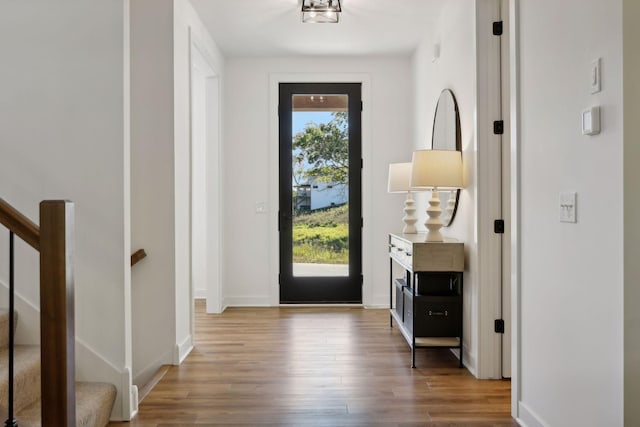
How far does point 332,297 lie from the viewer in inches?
223

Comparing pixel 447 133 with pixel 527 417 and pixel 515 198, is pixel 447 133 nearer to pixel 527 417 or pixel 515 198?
pixel 515 198

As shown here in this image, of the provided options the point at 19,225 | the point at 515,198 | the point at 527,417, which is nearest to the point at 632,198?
the point at 515,198

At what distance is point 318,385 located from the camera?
3.10 m

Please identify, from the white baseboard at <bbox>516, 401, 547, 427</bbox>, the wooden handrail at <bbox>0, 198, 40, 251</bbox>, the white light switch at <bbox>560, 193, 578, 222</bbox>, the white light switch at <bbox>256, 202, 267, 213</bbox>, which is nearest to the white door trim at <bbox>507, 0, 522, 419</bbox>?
the white baseboard at <bbox>516, 401, 547, 427</bbox>

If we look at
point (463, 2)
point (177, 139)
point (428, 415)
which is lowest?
point (428, 415)

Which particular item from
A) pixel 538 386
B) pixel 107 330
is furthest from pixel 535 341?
pixel 107 330

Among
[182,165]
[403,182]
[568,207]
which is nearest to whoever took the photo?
[568,207]

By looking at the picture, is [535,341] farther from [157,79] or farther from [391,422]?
[157,79]

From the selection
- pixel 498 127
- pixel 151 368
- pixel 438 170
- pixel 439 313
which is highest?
pixel 498 127

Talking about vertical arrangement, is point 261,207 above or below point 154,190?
below

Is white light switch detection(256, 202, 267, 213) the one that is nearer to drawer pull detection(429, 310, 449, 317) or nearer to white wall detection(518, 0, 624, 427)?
drawer pull detection(429, 310, 449, 317)

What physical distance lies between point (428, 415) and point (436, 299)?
1.00m

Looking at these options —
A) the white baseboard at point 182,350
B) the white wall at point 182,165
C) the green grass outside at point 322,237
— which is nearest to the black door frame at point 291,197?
the green grass outside at point 322,237

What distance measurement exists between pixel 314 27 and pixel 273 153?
57.2 inches
